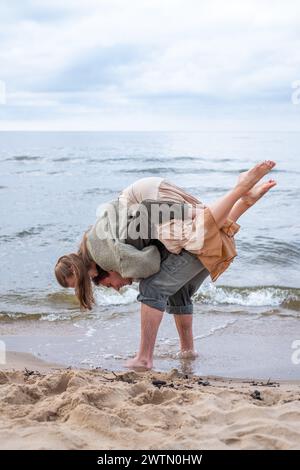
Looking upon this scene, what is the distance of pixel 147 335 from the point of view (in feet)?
16.6

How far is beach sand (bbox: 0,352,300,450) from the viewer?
2963 millimetres

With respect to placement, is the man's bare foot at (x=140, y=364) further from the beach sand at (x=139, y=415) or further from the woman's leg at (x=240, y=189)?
the woman's leg at (x=240, y=189)

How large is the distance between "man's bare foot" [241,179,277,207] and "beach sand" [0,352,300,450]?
1.40 metres

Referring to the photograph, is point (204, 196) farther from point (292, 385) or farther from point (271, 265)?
point (292, 385)

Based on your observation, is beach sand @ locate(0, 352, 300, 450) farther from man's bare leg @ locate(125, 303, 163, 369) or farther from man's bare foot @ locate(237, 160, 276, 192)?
man's bare foot @ locate(237, 160, 276, 192)

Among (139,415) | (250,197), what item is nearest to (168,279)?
(250,197)

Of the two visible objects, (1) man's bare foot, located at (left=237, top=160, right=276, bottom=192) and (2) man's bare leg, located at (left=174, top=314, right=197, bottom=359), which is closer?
(1) man's bare foot, located at (left=237, top=160, right=276, bottom=192)

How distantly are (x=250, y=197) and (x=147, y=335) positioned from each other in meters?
1.29

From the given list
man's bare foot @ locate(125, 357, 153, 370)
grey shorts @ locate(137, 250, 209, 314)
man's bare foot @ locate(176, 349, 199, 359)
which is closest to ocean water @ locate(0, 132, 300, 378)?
man's bare foot @ locate(176, 349, 199, 359)

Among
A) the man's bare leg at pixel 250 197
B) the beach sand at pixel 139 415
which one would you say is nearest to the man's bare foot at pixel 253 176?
the man's bare leg at pixel 250 197

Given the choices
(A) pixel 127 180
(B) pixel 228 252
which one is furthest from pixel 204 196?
(B) pixel 228 252

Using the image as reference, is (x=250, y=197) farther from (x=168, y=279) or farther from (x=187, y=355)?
(x=187, y=355)

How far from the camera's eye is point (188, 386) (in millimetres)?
4375

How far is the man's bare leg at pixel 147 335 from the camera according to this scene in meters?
5.00
